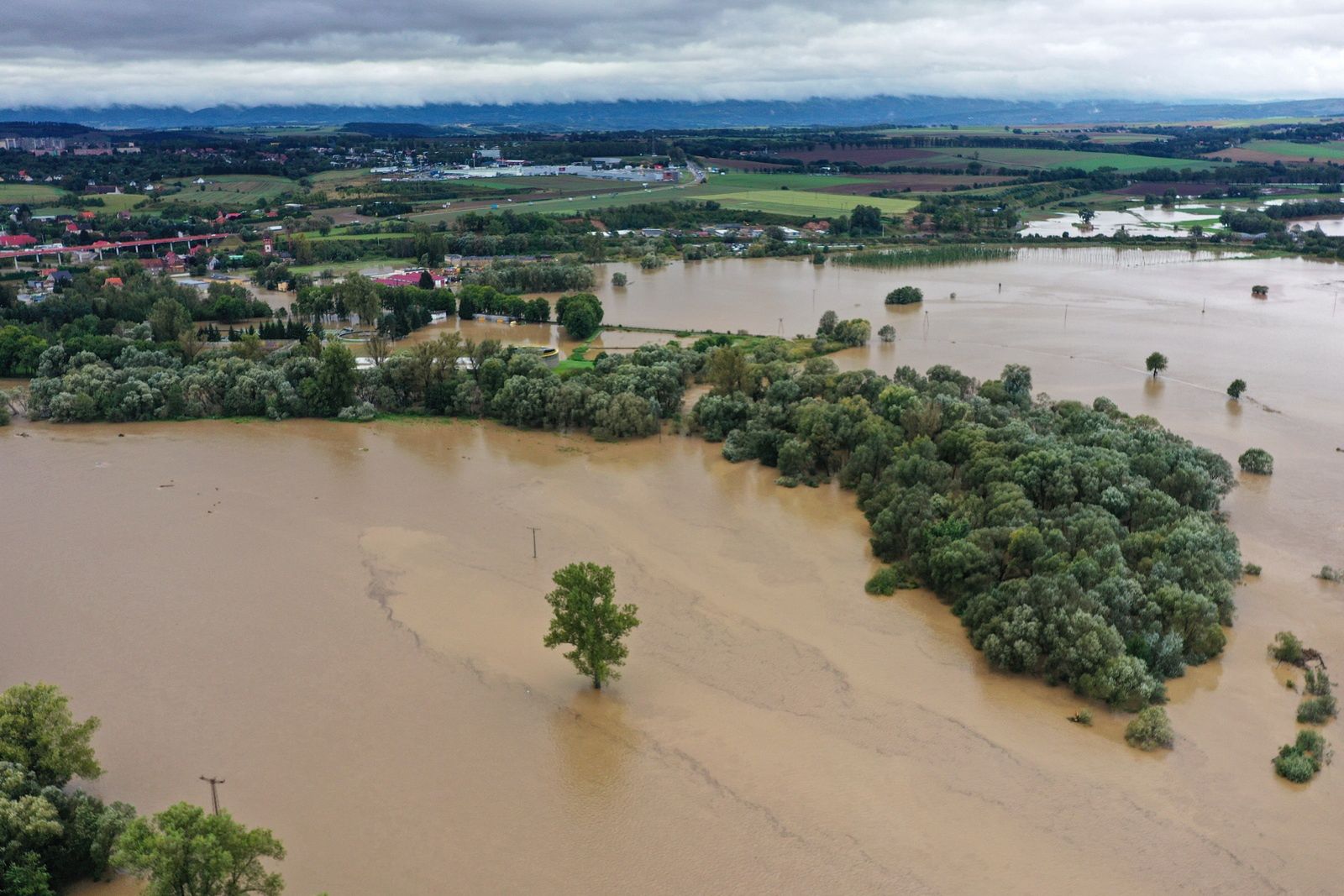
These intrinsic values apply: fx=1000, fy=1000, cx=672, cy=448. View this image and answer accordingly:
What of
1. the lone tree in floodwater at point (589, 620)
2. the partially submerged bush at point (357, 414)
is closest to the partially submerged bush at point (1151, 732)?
the lone tree in floodwater at point (589, 620)

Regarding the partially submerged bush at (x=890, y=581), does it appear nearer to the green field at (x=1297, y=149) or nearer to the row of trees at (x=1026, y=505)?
the row of trees at (x=1026, y=505)

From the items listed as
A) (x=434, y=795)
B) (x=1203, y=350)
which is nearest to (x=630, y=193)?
(x=1203, y=350)

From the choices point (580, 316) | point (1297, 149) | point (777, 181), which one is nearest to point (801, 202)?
point (777, 181)

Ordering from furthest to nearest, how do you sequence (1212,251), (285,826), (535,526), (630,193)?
(630,193) → (1212,251) → (535,526) → (285,826)

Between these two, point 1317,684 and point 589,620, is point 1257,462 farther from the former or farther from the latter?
point 589,620

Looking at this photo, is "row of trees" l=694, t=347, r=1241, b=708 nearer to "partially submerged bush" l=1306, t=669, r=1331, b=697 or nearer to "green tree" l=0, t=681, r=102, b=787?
"partially submerged bush" l=1306, t=669, r=1331, b=697

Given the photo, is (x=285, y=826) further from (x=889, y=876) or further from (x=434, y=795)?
(x=889, y=876)
